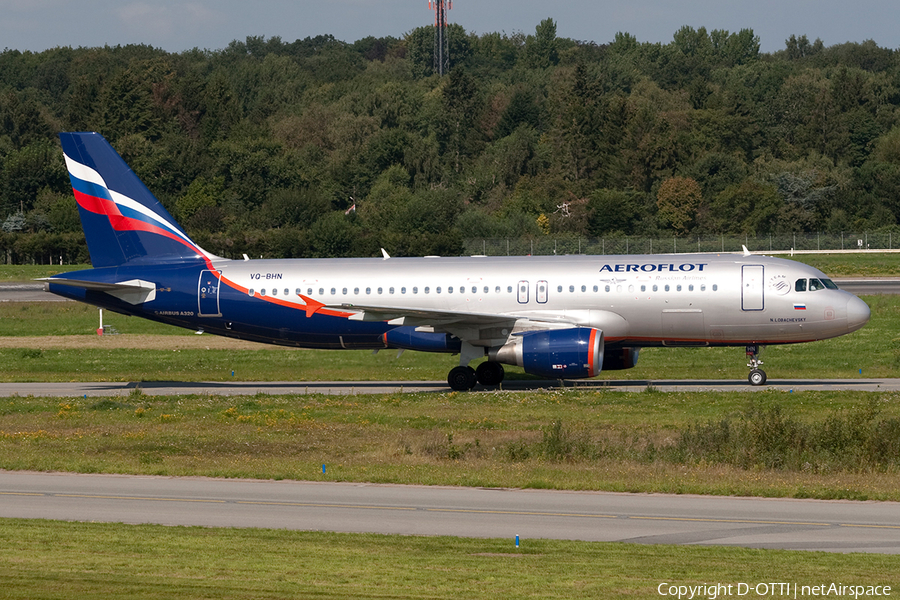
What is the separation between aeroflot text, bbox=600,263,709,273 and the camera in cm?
3619

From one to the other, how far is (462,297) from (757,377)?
33.3 feet

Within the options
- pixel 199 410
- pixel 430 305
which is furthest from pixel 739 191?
pixel 199 410

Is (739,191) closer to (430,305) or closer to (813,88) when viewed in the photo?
(813,88)

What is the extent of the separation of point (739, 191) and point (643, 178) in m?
17.6

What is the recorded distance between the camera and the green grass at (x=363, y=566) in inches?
546

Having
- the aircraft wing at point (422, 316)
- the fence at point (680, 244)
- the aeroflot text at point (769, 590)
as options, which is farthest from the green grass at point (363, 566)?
the fence at point (680, 244)

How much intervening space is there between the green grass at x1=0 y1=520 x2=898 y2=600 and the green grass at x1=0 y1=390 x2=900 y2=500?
527 cm

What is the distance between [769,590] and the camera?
1366cm

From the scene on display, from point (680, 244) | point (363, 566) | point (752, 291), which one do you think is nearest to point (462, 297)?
point (752, 291)

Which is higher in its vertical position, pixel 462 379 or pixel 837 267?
pixel 837 267

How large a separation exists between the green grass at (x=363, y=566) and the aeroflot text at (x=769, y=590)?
0.23m

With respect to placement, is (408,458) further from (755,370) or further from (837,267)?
(837,267)

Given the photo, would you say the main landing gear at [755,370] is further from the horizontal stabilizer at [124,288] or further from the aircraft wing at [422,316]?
the horizontal stabilizer at [124,288]

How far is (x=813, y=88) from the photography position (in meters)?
159
